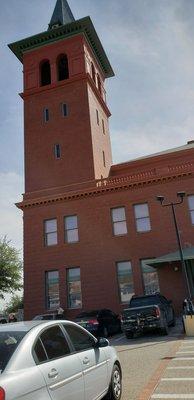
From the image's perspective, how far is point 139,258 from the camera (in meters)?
28.2

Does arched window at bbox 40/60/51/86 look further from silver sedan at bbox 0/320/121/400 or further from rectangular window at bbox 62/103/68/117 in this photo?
silver sedan at bbox 0/320/121/400

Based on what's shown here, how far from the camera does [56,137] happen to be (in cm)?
3503

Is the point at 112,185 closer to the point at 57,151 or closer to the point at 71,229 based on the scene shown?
the point at 71,229

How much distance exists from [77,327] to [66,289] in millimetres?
23793

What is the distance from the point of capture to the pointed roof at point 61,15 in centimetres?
4066

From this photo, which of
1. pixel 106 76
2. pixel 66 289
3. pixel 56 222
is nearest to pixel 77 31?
pixel 106 76

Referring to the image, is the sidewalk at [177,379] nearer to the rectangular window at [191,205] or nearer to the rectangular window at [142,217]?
the rectangular window at [191,205]

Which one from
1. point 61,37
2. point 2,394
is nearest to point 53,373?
point 2,394

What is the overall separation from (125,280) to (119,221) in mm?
4673

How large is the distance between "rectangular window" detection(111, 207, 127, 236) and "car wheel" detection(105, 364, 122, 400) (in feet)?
73.7

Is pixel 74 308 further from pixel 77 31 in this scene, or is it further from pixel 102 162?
pixel 77 31

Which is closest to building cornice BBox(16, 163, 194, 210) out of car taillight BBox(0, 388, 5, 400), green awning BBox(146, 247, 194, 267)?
green awning BBox(146, 247, 194, 267)

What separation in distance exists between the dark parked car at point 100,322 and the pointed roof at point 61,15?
32.2 metres

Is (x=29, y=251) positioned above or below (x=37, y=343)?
above
